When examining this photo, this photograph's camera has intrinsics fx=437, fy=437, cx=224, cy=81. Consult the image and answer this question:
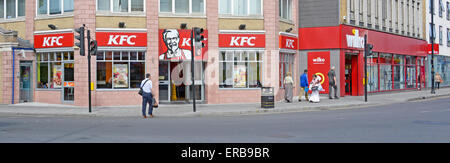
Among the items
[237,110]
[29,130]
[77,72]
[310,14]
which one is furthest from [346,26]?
[29,130]

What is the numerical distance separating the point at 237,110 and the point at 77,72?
28.4 ft

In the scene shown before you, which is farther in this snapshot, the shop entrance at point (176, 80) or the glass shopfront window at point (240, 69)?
the glass shopfront window at point (240, 69)

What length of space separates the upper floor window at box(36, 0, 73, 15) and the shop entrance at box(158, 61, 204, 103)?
5.49 metres

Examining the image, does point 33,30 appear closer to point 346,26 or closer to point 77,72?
point 77,72

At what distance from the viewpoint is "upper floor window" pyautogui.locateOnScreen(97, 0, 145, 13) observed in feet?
72.1

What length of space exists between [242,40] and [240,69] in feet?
5.20

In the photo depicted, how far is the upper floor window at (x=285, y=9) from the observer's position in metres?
25.9

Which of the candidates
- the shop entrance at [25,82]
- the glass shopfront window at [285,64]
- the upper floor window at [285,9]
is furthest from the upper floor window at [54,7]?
the glass shopfront window at [285,64]

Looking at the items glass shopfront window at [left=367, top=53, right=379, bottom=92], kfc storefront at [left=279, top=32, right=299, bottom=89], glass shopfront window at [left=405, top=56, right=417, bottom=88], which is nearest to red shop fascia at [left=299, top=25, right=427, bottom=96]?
glass shopfront window at [left=367, top=53, right=379, bottom=92]

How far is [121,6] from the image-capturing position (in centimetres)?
2220

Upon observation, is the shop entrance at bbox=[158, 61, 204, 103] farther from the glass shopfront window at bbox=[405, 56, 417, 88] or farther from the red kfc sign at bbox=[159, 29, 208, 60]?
the glass shopfront window at bbox=[405, 56, 417, 88]

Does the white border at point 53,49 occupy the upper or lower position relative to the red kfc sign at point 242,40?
lower

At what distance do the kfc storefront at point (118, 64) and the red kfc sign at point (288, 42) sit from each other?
25.7 ft

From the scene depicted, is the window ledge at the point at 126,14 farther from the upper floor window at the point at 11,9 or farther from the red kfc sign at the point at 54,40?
the upper floor window at the point at 11,9
